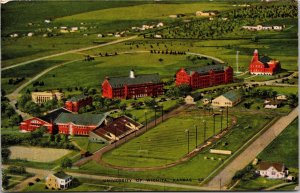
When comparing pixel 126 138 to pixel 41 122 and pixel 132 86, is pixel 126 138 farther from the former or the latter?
pixel 41 122

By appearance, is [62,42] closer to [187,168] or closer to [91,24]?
[91,24]

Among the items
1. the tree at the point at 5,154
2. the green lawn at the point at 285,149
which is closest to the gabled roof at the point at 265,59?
the green lawn at the point at 285,149

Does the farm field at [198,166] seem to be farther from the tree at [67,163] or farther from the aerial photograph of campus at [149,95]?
the tree at [67,163]

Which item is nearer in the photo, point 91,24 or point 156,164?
point 156,164

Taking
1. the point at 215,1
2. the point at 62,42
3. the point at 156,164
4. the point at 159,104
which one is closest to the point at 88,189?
the point at 156,164

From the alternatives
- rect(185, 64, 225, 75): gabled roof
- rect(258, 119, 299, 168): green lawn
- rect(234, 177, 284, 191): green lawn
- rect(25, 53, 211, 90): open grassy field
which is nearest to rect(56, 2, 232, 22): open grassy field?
rect(25, 53, 211, 90): open grassy field

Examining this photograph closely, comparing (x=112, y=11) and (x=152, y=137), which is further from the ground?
(x=112, y=11)
